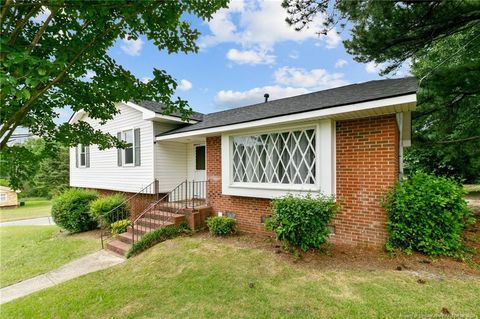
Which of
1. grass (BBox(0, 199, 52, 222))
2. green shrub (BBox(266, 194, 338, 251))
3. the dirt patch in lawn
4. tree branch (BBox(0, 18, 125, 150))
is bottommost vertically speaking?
grass (BBox(0, 199, 52, 222))

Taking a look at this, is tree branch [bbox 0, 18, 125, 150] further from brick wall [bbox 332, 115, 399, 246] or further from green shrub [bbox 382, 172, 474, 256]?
green shrub [bbox 382, 172, 474, 256]

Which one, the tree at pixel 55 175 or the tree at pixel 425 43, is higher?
the tree at pixel 425 43

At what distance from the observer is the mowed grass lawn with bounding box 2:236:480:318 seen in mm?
3391

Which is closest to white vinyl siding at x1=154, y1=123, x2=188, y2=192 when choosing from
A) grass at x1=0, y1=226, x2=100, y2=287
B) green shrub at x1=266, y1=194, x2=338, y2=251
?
grass at x1=0, y1=226, x2=100, y2=287

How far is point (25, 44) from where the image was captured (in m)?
3.02

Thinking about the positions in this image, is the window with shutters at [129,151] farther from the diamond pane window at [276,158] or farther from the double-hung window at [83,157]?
the diamond pane window at [276,158]

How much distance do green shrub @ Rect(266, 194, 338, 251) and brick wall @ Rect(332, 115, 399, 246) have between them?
2.35 ft

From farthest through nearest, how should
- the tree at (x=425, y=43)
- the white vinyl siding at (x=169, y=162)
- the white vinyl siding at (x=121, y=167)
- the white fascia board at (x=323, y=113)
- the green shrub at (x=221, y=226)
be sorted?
the white vinyl siding at (x=121, y=167) → the white vinyl siding at (x=169, y=162) → the green shrub at (x=221, y=226) → the tree at (x=425, y=43) → the white fascia board at (x=323, y=113)

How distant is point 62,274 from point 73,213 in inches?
187

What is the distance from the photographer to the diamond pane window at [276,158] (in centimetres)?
599

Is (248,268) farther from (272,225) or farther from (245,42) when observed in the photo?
(245,42)

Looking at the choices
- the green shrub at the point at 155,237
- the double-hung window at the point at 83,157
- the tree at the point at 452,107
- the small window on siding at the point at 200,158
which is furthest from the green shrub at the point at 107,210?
the tree at the point at 452,107

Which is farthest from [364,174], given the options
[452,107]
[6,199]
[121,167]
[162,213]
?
[6,199]

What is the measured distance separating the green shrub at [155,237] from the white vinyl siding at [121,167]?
108 inches
